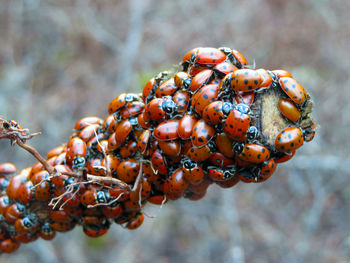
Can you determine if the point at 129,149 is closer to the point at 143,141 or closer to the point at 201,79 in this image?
the point at 143,141

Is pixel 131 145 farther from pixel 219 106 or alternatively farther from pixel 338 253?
pixel 338 253

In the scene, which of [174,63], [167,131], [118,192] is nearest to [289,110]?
[167,131]

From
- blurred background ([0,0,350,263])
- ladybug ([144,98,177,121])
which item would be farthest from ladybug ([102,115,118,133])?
blurred background ([0,0,350,263])

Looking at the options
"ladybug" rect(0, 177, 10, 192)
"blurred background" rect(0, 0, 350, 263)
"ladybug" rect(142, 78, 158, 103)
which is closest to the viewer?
"ladybug" rect(142, 78, 158, 103)

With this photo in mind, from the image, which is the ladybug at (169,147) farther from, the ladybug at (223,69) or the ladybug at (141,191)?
the ladybug at (223,69)

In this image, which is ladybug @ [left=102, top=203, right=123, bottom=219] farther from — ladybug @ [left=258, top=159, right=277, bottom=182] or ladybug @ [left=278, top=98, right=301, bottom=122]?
ladybug @ [left=278, top=98, right=301, bottom=122]

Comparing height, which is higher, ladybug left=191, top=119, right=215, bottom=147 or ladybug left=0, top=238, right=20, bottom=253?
ladybug left=191, top=119, right=215, bottom=147

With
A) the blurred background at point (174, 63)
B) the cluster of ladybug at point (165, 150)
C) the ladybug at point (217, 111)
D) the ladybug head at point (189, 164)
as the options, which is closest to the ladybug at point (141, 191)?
the cluster of ladybug at point (165, 150)

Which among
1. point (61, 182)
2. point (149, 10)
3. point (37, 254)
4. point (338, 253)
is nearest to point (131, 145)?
point (61, 182)

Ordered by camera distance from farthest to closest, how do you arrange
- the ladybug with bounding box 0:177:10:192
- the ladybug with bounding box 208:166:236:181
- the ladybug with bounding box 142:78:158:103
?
1. the ladybug with bounding box 0:177:10:192
2. the ladybug with bounding box 142:78:158:103
3. the ladybug with bounding box 208:166:236:181
